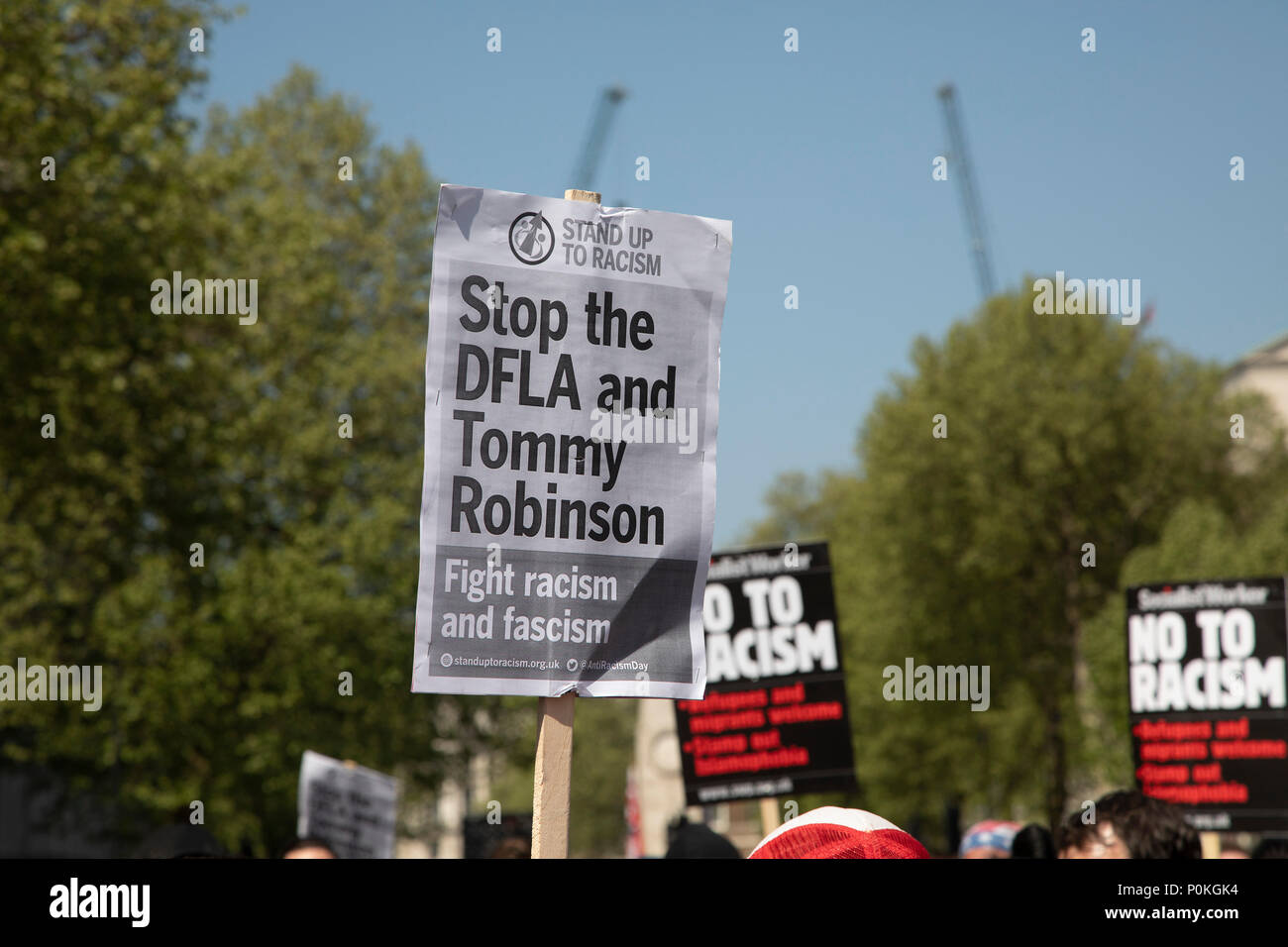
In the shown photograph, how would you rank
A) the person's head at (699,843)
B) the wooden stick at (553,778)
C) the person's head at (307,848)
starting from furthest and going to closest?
the person's head at (307,848) < the person's head at (699,843) < the wooden stick at (553,778)

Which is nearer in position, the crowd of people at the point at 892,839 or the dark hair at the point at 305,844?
the crowd of people at the point at 892,839

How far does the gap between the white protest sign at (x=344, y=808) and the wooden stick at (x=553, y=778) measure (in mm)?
9432

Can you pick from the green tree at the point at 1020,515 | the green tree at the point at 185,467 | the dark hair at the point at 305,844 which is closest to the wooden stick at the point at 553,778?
the dark hair at the point at 305,844

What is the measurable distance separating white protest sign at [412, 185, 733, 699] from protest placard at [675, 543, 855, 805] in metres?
6.74

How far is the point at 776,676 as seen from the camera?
34.6ft

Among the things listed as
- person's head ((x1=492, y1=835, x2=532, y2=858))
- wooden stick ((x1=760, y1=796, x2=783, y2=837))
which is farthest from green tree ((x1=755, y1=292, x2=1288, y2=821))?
person's head ((x1=492, y1=835, x2=532, y2=858))

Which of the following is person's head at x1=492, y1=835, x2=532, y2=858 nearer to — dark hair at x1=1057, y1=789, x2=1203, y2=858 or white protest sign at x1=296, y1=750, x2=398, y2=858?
dark hair at x1=1057, y1=789, x2=1203, y2=858

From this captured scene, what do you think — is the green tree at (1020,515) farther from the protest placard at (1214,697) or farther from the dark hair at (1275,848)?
the dark hair at (1275,848)

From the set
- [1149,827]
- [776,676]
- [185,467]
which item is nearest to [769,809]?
[776,676]

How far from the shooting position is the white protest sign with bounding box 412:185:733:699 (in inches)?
137

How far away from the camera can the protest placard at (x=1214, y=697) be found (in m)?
10.3

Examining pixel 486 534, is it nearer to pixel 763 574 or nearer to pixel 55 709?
pixel 763 574

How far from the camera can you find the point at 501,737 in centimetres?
3095
